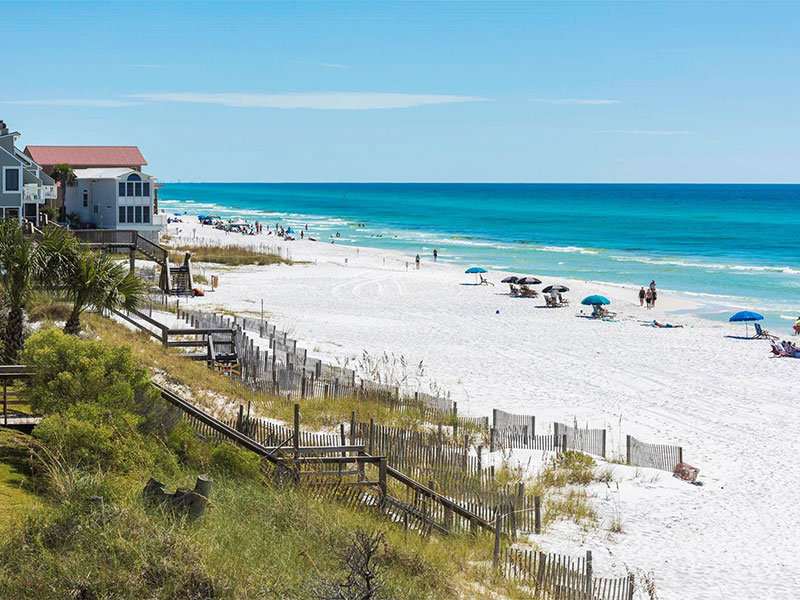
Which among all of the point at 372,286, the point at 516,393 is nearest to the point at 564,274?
the point at 372,286

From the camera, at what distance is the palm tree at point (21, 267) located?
17.6 m

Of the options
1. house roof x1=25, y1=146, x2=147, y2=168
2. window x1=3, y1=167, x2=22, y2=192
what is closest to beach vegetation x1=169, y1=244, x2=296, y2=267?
house roof x1=25, y1=146, x2=147, y2=168

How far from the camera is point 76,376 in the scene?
40.2 feet

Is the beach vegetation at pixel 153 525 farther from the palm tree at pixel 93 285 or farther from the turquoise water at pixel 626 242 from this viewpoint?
the turquoise water at pixel 626 242

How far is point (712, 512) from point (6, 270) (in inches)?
559

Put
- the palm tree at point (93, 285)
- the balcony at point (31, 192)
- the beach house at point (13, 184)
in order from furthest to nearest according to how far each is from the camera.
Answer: the balcony at point (31, 192) < the beach house at point (13, 184) < the palm tree at point (93, 285)

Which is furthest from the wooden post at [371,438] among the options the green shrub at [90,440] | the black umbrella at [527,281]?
the black umbrella at [527,281]

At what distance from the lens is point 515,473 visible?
16.6 metres

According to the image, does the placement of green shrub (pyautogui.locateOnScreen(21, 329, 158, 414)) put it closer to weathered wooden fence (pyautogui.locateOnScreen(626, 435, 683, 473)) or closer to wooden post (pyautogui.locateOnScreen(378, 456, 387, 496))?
wooden post (pyautogui.locateOnScreen(378, 456, 387, 496))

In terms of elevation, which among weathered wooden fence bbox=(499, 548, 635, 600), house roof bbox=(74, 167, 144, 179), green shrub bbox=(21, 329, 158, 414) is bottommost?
weathered wooden fence bbox=(499, 548, 635, 600)

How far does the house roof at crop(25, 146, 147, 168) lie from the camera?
194ft

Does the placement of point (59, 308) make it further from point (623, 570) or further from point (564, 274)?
point (564, 274)

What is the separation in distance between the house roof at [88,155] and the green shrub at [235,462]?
51.1m

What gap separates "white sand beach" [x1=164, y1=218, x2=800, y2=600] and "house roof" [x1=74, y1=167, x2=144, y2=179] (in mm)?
7812
